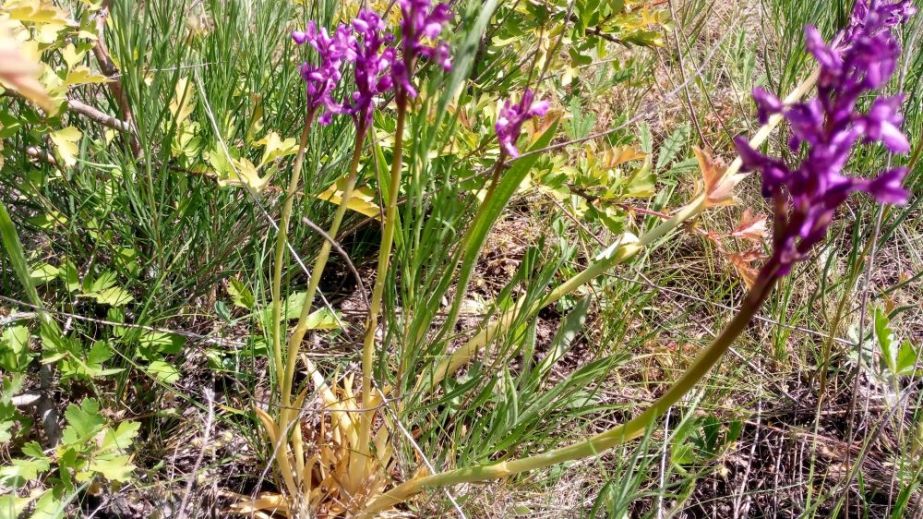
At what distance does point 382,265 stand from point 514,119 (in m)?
0.25

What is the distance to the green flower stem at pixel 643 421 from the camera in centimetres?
62

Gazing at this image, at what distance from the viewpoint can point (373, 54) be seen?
0.85m

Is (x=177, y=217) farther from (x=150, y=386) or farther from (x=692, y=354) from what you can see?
(x=692, y=354)

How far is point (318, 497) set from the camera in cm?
122

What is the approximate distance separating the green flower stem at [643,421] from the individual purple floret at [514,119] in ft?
1.06

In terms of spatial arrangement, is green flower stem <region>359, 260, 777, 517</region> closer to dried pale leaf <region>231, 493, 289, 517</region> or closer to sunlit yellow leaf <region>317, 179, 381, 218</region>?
dried pale leaf <region>231, 493, 289, 517</region>

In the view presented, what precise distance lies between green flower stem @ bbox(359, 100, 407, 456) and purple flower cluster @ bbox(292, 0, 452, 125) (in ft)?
0.15

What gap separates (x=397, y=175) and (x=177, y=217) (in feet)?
2.40

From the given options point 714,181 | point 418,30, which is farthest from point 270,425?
point 714,181

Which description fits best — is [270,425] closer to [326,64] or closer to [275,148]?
[275,148]

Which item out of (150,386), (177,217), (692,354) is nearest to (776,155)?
(692,354)

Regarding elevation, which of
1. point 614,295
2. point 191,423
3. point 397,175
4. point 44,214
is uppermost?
point 397,175

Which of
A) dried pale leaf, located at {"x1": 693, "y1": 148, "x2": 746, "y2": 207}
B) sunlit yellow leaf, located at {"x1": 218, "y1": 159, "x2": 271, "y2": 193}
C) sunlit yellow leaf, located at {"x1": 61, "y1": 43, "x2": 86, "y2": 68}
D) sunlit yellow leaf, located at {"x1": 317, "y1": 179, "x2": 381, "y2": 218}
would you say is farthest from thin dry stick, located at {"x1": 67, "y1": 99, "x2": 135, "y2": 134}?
dried pale leaf, located at {"x1": 693, "y1": 148, "x2": 746, "y2": 207}

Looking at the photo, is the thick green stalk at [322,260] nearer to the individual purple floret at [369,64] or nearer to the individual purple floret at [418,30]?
the individual purple floret at [369,64]
